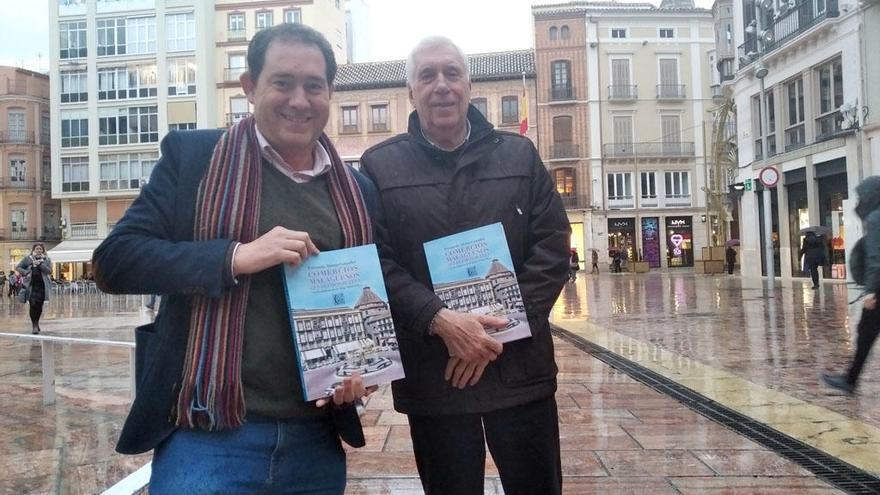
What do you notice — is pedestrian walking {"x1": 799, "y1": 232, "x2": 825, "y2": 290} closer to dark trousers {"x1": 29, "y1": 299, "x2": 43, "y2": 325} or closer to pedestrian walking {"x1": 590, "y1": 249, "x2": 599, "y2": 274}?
dark trousers {"x1": 29, "y1": 299, "x2": 43, "y2": 325}

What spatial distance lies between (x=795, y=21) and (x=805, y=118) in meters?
2.85

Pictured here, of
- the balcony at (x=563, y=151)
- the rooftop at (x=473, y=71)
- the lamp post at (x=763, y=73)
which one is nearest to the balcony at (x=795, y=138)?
the lamp post at (x=763, y=73)

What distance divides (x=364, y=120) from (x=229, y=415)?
136 feet

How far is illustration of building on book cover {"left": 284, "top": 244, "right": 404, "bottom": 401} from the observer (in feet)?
5.00

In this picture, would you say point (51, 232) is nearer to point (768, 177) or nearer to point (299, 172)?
point (768, 177)

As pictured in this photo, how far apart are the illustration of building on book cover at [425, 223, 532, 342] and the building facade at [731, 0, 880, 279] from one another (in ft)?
58.2

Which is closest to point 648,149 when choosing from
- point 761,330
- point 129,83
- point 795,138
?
point 795,138

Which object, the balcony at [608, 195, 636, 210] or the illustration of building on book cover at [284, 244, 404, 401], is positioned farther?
the balcony at [608, 195, 636, 210]

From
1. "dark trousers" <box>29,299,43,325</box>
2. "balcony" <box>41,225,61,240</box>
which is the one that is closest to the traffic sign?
"dark trousers" <box>29,299,43,325</box>

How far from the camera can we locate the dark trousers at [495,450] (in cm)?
196

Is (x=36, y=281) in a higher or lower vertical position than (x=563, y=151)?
lower

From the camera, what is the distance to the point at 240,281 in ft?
5.04

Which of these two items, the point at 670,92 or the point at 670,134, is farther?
the point at 670,92

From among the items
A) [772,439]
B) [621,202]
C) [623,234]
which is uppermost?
[621,202]
